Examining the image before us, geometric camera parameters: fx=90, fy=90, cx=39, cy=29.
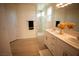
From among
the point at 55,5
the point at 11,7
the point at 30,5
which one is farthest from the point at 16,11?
the point at 55,5

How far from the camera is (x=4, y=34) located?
147cm

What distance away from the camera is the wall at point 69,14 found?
1.38 m

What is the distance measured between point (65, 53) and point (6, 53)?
955mm

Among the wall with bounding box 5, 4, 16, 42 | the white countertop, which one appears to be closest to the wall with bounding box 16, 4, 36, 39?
the wall with bounding box 5, 4, 16, 42

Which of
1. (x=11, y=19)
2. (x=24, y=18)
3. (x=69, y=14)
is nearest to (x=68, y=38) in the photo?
(x=69, y=14)

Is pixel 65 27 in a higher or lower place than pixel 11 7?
lower

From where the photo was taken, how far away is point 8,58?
58.1 inches

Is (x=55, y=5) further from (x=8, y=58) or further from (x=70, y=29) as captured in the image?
(x=8, y=58)

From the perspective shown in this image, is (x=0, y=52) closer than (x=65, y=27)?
No

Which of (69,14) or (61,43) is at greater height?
(69,14)

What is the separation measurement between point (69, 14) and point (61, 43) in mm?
473

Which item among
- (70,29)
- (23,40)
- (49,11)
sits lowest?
(23,40)

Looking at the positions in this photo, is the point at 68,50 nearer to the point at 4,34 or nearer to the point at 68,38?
the point at 68,38

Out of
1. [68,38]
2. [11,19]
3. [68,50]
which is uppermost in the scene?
[11,19]
